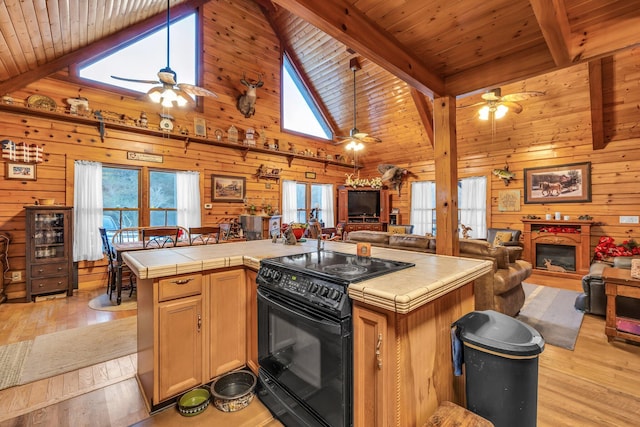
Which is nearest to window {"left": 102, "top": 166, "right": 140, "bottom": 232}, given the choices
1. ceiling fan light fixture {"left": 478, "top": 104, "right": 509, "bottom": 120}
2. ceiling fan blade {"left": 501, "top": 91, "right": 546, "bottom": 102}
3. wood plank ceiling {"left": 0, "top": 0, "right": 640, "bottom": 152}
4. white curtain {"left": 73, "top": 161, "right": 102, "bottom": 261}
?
white curtain {"left": 73, "top": 161, "right": 102, "bottom": 261}

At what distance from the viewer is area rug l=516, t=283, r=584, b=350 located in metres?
2.96

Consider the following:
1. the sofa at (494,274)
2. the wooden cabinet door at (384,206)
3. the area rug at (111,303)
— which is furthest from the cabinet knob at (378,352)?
the wooden cabinet door at (384,206)

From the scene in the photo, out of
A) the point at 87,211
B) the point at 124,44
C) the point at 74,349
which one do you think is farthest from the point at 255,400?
the point at 124,44

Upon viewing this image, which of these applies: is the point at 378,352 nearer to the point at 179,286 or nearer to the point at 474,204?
the point at 179,286

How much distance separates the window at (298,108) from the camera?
7457 mm

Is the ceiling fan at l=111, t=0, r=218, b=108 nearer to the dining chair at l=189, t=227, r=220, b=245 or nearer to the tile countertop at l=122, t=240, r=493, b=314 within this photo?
the dining chair at l=189, t=227, r=220, b=245

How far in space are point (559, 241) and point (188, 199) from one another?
24.4 ft

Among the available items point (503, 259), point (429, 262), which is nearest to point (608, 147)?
point (503, 259)

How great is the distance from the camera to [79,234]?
4500 mm

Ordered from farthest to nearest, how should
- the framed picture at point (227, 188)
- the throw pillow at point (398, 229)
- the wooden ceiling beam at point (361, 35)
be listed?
the throw pillow at point (398, 229) → the framed picture at point (227, 188) → the wooden ceiling beam at point (361, 35)

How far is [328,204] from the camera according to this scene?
8.30 metres

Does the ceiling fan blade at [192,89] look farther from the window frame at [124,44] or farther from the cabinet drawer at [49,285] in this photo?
the cabinet drawer at [49,285]

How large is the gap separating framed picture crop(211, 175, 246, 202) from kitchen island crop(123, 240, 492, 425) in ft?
12.5

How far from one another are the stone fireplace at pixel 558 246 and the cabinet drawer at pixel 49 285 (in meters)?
8.30
